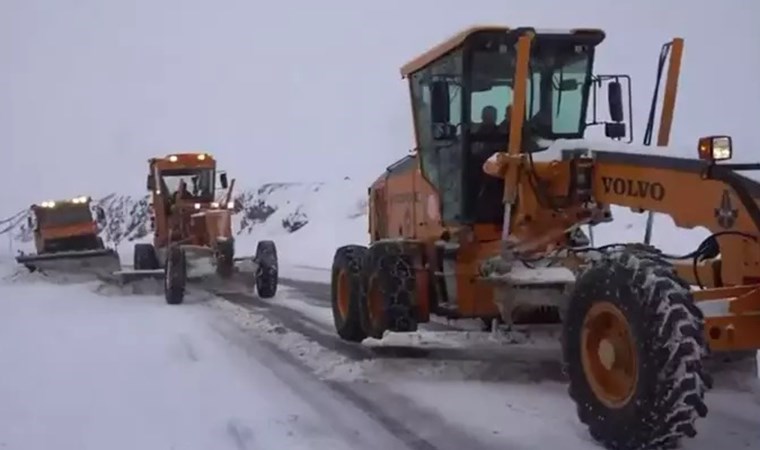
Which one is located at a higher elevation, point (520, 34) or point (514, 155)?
point (520, 34)

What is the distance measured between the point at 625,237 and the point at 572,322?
13.4m

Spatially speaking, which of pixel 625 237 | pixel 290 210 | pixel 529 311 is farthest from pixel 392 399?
pixel 290 210

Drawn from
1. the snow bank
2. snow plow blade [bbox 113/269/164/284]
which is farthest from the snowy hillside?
snow plow blade [bbox 113/269/164/284]

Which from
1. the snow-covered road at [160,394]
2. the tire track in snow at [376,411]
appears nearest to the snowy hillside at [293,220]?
the snow-covered road at [160,394]

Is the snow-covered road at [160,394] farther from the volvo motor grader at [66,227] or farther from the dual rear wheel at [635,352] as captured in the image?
the volvo motor grader at [66,227]

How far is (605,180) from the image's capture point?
630cm

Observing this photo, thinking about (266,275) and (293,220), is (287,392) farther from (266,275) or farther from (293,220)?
(293,220)

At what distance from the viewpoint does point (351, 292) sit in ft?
31.0

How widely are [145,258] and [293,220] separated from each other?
17.2 metres

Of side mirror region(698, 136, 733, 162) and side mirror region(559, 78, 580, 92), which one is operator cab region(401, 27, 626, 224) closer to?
side mirror region(559, 78, 580, 92)

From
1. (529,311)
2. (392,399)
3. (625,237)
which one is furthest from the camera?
(625,237)

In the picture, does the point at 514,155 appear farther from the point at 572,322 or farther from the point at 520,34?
the point at 572,322

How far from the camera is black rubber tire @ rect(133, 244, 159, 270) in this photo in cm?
1961

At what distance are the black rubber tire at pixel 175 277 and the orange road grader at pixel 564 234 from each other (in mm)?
5043
